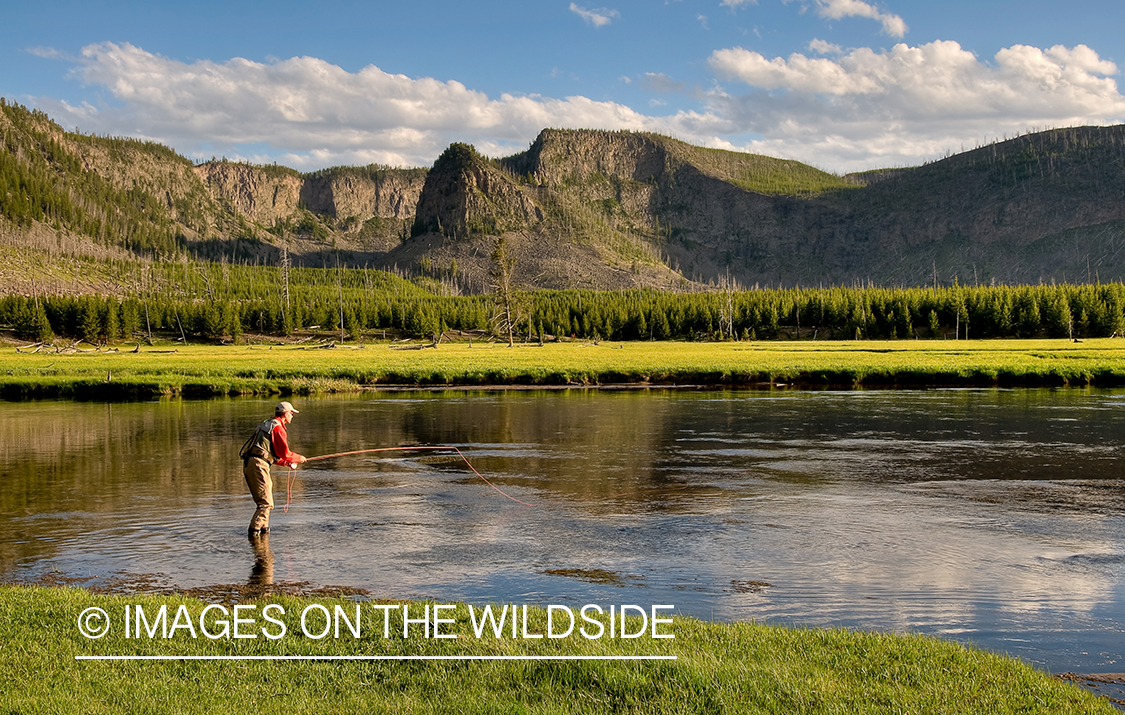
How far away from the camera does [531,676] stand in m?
7.79

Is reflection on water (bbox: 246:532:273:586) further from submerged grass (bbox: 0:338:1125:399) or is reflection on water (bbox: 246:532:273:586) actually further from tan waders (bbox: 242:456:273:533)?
submerged grass (bbox: 0:338:1125:399)

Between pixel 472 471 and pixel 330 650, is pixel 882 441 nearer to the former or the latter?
pixel 472 471

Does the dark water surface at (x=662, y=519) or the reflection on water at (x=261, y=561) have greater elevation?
the reflection on water at (x=261, y=561)

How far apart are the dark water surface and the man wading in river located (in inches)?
22.3

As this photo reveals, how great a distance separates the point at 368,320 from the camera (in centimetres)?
16412

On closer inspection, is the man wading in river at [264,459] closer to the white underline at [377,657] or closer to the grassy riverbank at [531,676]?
the grassy riverbank at [531,676]

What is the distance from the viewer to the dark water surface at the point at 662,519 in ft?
37.1

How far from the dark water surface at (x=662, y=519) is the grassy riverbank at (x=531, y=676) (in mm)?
1667

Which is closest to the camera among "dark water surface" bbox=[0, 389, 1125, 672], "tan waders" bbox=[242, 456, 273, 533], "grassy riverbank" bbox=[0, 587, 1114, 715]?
"grassy riverbank" bbox=[0, 587, 1114, 715]

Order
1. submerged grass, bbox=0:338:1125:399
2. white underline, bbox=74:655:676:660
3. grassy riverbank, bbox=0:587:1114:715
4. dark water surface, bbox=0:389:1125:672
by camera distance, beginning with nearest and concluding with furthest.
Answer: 1. grassy riverbank, bbox=0:587:1114:715
2. white underline, bbox=74:655:676:660
3. dark water surface, bbox=0:389:1125:672
4. submerged grass, bbox=0:338:1125:399

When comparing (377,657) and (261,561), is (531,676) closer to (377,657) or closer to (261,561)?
(377,657)

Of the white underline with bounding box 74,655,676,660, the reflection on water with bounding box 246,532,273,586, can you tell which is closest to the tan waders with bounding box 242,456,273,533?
the reflection on water with bounding box 246,532,273,586

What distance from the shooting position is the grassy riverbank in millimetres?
7074

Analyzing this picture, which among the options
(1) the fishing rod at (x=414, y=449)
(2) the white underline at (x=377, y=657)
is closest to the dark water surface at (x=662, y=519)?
(1) the fishing rod at (x=414, y=449)
